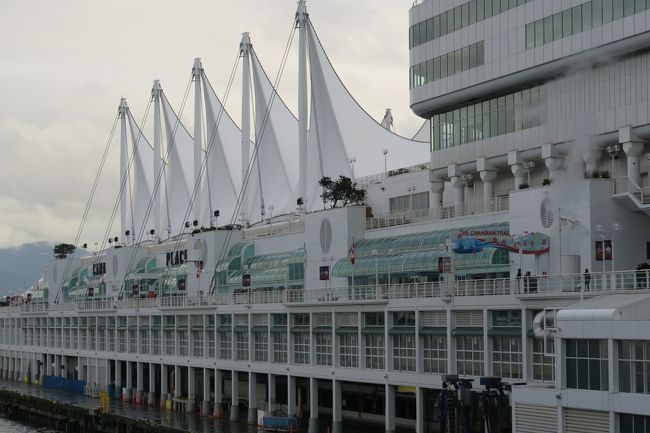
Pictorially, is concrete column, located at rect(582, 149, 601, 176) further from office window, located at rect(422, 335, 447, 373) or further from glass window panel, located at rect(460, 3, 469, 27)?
office window, located at rect(422, 335, 447, 373)

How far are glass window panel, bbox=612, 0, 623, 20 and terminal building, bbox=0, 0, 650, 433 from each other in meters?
0.10

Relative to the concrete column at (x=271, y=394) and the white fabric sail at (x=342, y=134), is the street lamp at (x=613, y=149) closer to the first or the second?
the concrete column at (x=271, y=394)

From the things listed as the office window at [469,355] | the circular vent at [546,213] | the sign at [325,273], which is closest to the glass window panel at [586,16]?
the circular vent at [546,213]

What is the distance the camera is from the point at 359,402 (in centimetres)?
7444

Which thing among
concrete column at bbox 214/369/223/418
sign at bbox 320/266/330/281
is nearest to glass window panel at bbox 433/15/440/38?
sign at bbox 320/266/330/281

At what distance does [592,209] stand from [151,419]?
36.9 metres

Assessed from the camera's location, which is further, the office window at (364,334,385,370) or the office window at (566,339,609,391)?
the office window at (364,334,385,370)

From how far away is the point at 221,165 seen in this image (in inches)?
4948

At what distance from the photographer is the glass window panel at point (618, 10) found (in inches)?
2262

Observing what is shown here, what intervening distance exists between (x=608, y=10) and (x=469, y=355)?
18.2m

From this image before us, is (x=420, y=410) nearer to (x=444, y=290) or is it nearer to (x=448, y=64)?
(x=444, y=290)

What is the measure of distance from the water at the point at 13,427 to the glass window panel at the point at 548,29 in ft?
156

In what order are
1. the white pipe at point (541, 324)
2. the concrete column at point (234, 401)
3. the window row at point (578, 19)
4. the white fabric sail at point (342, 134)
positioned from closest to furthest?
the white pipe at point (541, 324) → the window row at point (578, 19) → the concrete column at point (234, 401) → the white fabric sail at point (342, 134)

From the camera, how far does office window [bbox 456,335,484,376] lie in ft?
185
